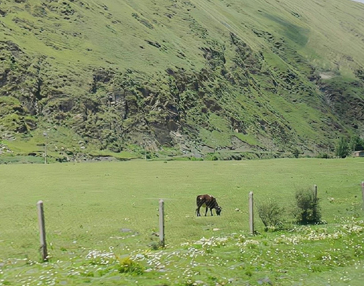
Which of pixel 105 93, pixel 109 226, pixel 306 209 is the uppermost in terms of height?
pixel 105 93

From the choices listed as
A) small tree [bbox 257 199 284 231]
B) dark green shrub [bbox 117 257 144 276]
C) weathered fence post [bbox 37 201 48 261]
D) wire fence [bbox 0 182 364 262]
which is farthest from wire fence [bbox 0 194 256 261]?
dark green shrub [bbox 117 257 144 276]

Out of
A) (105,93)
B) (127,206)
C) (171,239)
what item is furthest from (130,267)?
(105,93)

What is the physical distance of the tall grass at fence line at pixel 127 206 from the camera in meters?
23.5

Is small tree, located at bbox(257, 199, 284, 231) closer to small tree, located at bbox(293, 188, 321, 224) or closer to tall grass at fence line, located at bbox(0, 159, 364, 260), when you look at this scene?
tall grass at fence line, located at bbox(0, 159, 364, 260)

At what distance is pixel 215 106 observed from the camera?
184625 millimetres

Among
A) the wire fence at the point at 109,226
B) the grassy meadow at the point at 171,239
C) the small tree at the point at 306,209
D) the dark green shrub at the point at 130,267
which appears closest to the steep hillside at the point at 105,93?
the grassy meadow at the point at 171,239

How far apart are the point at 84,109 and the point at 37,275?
420 feet

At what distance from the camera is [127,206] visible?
1368 inches

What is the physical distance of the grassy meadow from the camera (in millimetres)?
14938

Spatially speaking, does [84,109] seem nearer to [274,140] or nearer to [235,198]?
[274,140]

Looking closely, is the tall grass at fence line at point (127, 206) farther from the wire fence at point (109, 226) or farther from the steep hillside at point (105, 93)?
the steep hillside at point (105, 93)

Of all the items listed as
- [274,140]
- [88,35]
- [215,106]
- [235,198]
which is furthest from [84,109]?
[235,198]

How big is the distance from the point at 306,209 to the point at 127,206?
13.4m

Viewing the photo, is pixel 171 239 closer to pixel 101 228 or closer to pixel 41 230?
pixel 101 228
